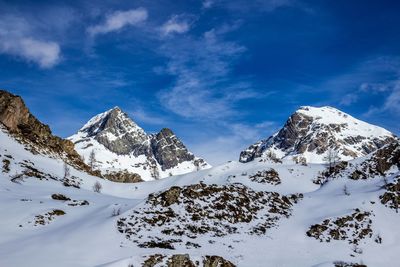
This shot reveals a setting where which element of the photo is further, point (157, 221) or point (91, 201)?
point (91, 201)

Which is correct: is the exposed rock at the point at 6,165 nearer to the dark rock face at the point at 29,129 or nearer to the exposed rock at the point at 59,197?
the exposed rock at the point at 59,197

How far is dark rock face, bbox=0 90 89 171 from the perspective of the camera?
291ft

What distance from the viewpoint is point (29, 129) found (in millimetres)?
93812

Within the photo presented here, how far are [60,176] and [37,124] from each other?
34357mm

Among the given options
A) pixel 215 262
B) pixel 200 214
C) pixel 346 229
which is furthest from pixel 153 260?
pixel 346 229

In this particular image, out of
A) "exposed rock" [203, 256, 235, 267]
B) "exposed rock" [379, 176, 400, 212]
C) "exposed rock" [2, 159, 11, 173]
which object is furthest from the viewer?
"exposed rock" [2, 159, 11, 173]

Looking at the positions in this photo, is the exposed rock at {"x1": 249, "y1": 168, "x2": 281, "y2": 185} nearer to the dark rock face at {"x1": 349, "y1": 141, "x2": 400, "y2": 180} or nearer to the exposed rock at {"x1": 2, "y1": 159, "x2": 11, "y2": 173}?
the dark rock face at {"x1": 349, "y1": 141, "x2": 400, "y2": 180}

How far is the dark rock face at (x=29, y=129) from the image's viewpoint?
88.6m

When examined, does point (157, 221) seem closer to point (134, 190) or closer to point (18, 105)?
point (134, 190)

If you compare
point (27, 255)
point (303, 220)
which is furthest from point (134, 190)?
point (27, 255)

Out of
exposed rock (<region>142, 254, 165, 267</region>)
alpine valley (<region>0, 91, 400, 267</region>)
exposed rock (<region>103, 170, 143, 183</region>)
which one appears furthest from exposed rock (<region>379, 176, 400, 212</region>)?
exposed rock (<region>103, 170, 143, 183</region>)

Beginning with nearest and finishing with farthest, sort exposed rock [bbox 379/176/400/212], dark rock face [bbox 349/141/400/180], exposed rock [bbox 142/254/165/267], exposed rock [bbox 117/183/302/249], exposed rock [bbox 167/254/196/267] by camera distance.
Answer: exposed rock [bbox 142/254/165/267] → exposed rock [bbox 167/254/196/267] → exposed rock [bbox 117/183/302/249] → exposed rock [bbox 379/176/400/212] → dark rock face [bbox 349/141/400/180]

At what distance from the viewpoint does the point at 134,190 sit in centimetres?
8169

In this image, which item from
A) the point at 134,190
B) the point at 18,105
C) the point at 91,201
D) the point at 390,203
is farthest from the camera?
the point at 18,105
